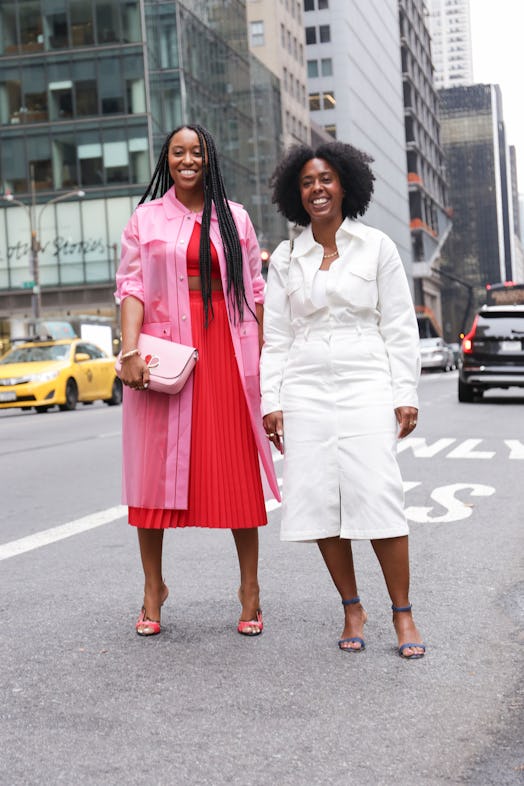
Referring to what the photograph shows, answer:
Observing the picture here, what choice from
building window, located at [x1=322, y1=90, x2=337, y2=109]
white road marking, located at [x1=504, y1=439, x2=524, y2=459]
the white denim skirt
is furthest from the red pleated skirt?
building window, located at [x1=322, y1=90, x2=337, y2=109]

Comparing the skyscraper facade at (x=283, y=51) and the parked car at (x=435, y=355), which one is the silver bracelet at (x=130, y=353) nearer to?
the parked car at (x=435, y=355)

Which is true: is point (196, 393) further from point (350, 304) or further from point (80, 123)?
point (80, 123)

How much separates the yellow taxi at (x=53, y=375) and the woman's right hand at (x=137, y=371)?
732 inches

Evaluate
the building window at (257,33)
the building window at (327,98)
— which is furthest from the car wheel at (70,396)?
the building window at (327,98)

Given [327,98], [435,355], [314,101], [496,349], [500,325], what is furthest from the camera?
[314,101]

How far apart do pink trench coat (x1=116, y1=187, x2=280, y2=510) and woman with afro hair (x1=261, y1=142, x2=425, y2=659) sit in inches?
9.7

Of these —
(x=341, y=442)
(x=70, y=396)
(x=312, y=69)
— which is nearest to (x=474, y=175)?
(x=312, y=69)

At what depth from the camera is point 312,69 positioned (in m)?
97.4

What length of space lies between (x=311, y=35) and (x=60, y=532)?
95535 mm

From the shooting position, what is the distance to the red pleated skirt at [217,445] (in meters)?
4.54

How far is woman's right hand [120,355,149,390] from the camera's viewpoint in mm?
4441

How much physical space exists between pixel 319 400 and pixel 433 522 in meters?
3.46

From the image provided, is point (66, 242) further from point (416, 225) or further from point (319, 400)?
point (416, 225)

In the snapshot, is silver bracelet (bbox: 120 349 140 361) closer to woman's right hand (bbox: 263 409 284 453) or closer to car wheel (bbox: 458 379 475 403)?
woman's right hand (bbox: 263 409 284 453)
